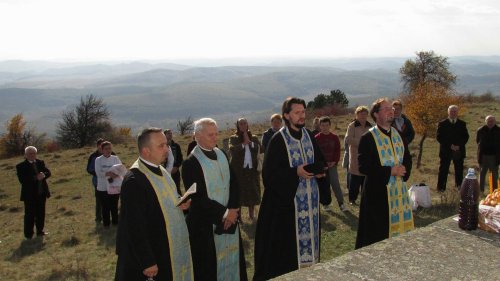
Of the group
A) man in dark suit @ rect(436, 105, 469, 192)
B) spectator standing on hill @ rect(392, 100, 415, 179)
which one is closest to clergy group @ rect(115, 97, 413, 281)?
spectator standing on hill @ rect(392, 100, 415, 179)

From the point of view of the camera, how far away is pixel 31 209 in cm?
935

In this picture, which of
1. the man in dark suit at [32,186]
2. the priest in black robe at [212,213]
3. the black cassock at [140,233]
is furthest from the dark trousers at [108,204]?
the black cassock at [140,233]

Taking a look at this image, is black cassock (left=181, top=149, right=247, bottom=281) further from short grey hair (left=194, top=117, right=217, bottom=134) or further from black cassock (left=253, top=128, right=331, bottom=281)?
black cassock (left=253, top=128, right=331, bottom=281)

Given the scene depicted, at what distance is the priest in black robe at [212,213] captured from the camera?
176 inches

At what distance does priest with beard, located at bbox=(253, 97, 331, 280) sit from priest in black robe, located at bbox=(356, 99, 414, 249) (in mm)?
541

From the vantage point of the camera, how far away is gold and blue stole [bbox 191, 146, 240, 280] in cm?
460

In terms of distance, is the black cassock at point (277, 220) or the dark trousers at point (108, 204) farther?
the dark trousers at point (108, 204)

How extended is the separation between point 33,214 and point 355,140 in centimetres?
679

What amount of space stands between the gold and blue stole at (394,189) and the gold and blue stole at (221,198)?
179cm

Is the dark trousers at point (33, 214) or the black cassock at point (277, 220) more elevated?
the black cassock at point (277, 220)

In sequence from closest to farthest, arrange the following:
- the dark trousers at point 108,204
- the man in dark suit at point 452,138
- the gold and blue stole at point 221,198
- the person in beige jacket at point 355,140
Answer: the gold and blue stole at point 221,198
the person in beige jacket at point 355,140
the dark trousers at point 108,204
the man in dark suit at point 452,138

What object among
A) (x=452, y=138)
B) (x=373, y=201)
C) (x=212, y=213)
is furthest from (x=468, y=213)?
(x=452, y=138)

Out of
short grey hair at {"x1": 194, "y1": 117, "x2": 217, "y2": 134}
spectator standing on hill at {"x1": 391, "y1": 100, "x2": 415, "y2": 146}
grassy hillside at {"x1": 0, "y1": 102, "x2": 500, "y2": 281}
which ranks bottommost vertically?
grassy hillside at {"x1": 0, "y1": 102, "x2": 500, "y2": 281}

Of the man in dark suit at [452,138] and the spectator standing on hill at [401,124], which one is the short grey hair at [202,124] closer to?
the spectator standing on hill at [401,124]
